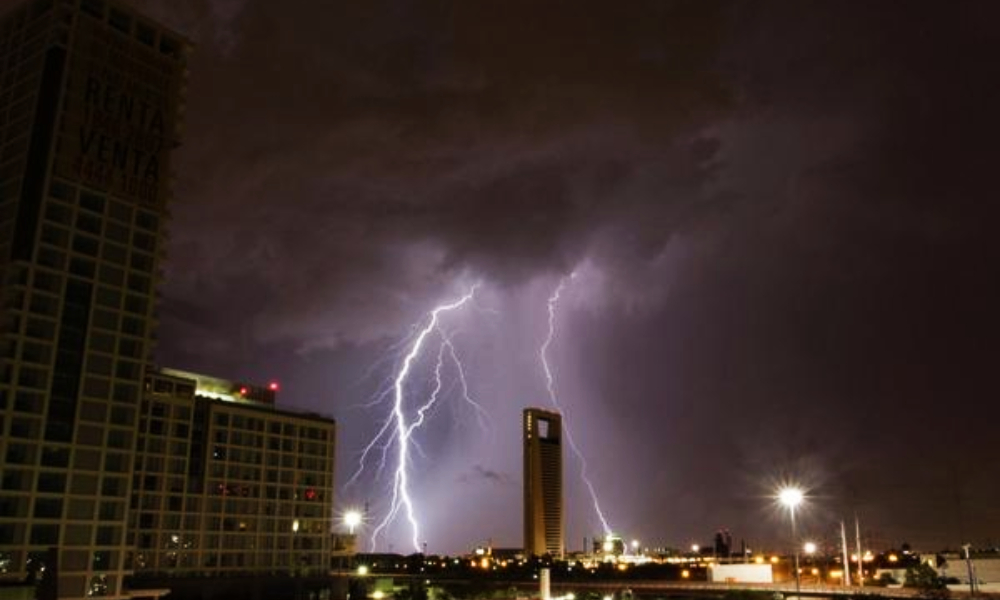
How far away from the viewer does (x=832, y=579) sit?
110 m

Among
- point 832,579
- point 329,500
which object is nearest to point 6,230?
point 329,500

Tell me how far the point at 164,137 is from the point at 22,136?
38.6 ft

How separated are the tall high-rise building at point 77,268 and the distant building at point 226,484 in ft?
70.9

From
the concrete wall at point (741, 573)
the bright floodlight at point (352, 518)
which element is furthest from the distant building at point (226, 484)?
the concrete wall at point (741, 573)

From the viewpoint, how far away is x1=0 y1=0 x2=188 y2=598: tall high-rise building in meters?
70.2

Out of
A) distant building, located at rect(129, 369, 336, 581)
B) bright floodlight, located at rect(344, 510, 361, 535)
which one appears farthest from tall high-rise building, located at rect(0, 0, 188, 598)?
bright floodlight, located at rect(344, 510, 361, 535)

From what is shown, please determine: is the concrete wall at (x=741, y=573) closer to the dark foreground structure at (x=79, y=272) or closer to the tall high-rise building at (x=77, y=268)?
the dark foreground structure at (x=79, y=272)

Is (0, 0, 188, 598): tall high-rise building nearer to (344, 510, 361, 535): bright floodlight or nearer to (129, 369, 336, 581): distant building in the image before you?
(129, 369, 336, 581): distant building

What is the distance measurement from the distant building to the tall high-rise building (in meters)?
21.6

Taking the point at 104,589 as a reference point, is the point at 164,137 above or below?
above

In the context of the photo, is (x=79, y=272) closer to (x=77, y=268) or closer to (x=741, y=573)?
(x=77, y=268)

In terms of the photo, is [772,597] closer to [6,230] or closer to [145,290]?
[145,290]

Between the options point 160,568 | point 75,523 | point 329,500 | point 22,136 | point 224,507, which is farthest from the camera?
point 329,500

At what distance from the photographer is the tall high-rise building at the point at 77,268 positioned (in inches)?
2766
